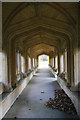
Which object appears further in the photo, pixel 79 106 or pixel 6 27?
pixel 6 27

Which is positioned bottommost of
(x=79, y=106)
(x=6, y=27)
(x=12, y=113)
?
(x=12, y=113)

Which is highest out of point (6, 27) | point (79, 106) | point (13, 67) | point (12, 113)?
point (6, 27)

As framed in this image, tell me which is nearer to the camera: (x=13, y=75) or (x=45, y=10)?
(x=45, y=10)

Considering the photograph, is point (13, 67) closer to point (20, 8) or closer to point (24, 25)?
point (24, 25)

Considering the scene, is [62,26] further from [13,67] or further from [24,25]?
[13,67]

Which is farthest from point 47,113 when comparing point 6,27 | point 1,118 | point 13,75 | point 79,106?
point 6,27

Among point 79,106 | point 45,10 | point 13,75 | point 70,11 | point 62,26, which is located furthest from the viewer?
point 13,75

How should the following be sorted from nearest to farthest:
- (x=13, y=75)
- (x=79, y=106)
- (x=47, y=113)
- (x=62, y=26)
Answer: (x=79, y=106)
(x=47, y=113)
(x=62, y=26)
(x=13, y=75)

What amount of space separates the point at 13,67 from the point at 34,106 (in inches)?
100

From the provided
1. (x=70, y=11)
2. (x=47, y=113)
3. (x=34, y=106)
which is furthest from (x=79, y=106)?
(x=70, y=11)

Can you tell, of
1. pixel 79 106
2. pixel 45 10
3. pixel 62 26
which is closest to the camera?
pixel 79 106

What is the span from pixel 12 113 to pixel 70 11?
14.4ft

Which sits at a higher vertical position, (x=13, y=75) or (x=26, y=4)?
(x=26, y=4)

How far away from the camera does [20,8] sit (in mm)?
4633
